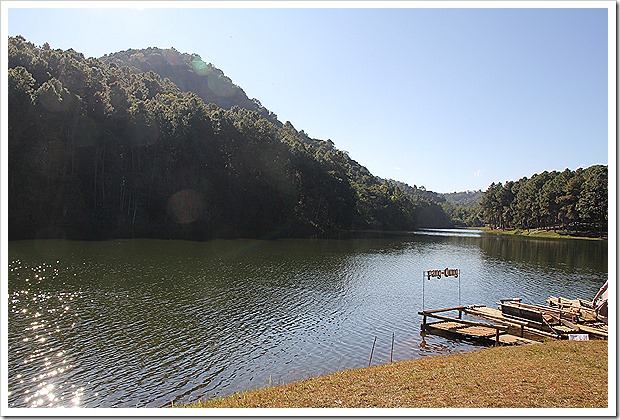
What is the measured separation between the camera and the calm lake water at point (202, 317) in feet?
49.9

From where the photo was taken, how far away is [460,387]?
11.1m

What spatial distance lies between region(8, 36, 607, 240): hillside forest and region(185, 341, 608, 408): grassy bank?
55.2 meters

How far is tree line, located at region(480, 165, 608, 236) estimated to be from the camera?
3954 inches

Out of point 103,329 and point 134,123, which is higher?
point 134,123

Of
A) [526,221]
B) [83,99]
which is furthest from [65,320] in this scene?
[526,221]

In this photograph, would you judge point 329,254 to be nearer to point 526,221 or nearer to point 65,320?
point 65,320

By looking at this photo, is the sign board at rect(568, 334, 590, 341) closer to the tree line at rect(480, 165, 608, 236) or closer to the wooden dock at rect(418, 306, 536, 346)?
the wooden dock at rect(418, 306, 536, 346)

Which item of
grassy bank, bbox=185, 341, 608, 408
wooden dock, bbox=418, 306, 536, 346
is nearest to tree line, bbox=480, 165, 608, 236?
wooden dock, bbox=418, 306, 536, 346

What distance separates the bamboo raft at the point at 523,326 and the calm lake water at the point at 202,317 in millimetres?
1076

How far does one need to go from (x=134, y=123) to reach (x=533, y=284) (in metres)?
67.0

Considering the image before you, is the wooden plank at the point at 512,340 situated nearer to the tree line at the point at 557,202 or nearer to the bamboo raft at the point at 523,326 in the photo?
the bamboo raft at the point at 523,326

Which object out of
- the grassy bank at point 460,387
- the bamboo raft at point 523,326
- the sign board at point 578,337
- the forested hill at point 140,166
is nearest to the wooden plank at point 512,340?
the bamboo raft at point 523,326

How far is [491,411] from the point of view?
821 centimetres

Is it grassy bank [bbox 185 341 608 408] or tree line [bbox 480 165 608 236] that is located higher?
tree line [bbox 480 165 608 236]
